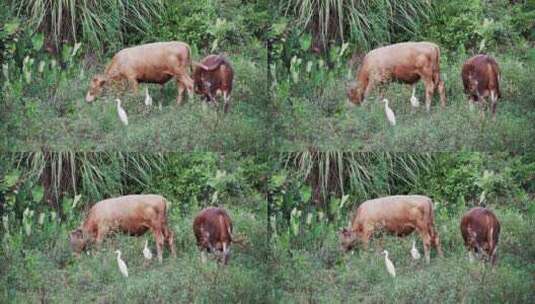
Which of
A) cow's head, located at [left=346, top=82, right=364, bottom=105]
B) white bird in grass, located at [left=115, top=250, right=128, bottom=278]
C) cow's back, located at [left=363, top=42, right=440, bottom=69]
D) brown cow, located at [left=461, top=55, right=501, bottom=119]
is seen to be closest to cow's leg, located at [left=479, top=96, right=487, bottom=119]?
brown cow, located at [left=461, top=55, right=501, bottom=119]

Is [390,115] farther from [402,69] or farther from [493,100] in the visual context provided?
[493,100]

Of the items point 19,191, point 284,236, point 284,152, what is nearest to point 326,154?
point 284,152

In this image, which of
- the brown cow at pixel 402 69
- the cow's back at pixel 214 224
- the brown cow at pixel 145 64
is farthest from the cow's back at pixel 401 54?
the cow's back at pixel 214 224

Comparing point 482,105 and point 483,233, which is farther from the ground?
point 482,105

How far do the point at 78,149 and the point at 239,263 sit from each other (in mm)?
865

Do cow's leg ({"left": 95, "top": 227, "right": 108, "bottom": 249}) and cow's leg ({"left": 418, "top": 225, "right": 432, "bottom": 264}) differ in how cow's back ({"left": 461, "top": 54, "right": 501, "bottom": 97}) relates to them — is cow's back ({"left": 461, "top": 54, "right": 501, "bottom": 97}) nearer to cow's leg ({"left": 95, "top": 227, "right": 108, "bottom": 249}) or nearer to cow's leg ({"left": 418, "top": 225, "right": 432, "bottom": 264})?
cow's leg ({"left": 418, "top": 225, "right": 432, "bottom": 264})

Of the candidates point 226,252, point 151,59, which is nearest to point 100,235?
point 226,252

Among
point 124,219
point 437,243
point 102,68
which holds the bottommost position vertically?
point 437,243

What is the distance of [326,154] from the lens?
11.7 feet

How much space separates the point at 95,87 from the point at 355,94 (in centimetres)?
115

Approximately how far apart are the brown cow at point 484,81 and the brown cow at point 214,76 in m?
1.07

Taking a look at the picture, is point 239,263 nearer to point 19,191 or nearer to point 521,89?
point 19,191

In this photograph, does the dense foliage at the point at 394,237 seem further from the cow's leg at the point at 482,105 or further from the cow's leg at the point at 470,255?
the cow's leg at the point at 482,105

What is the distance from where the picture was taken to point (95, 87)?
3.58 meters
